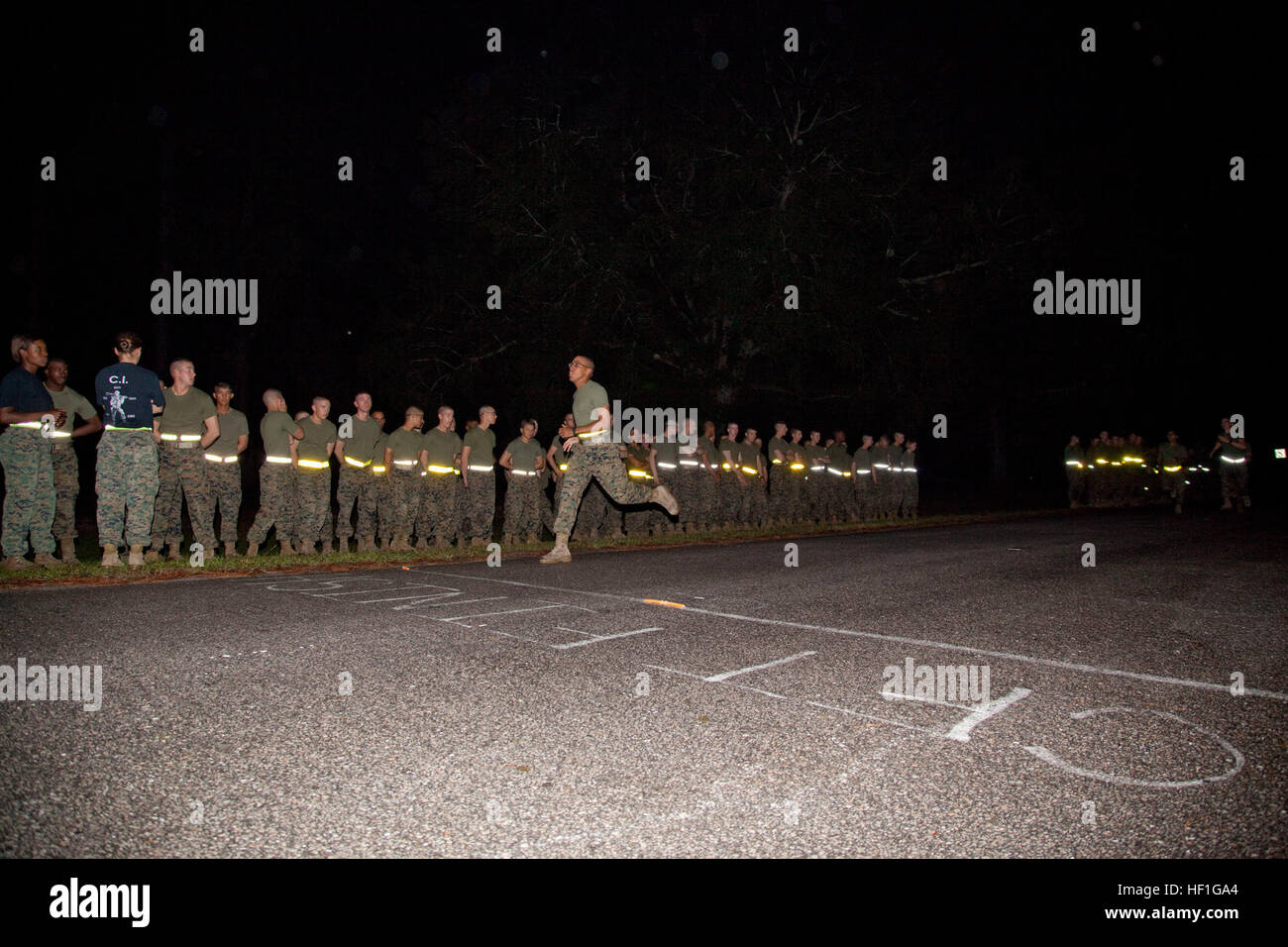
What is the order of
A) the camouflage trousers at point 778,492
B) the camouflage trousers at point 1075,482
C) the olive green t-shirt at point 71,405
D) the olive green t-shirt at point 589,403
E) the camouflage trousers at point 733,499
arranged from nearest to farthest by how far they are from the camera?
the olive green t-shirt at point 71,405
the olive green t-shirt at point 589,403
the camouflage trousers at point 733,499
the camouflage trousers at point 778,492
the camouflage trousers at point 1075,482

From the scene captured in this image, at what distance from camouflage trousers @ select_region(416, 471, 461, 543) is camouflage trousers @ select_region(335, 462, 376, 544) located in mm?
753

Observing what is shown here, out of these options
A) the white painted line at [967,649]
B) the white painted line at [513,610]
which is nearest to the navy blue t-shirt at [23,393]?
the white painted line at [513,610]

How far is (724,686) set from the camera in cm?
443

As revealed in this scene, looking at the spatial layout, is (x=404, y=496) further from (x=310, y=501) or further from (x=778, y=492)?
(x=778, y=492)

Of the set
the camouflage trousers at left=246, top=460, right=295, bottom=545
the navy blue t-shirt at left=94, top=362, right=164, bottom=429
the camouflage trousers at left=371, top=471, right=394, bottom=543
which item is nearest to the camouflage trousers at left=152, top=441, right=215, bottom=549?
the camouflage trousers at left=246, top=460, right=295, bottom=545

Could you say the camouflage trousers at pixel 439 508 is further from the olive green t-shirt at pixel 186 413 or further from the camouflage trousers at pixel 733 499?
the camouflage trousers at pixel 733 499

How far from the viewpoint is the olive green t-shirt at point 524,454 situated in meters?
12.9

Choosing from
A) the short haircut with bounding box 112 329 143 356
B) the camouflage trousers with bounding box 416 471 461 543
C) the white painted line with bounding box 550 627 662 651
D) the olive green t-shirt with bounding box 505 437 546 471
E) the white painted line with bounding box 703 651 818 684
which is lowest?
the white painted line with bounding box 703 651 818 684

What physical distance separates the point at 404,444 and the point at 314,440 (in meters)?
1.40

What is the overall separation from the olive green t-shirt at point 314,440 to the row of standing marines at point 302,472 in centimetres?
2

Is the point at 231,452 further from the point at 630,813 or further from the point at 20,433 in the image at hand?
the point at 630,813

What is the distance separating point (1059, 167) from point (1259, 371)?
28.1m

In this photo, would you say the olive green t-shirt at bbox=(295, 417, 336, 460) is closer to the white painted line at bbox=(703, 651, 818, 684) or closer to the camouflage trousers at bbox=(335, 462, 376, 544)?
the camouflage trousers at bbox=(335, 462, 376, 544)

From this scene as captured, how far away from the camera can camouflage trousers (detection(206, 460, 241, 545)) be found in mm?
10227
